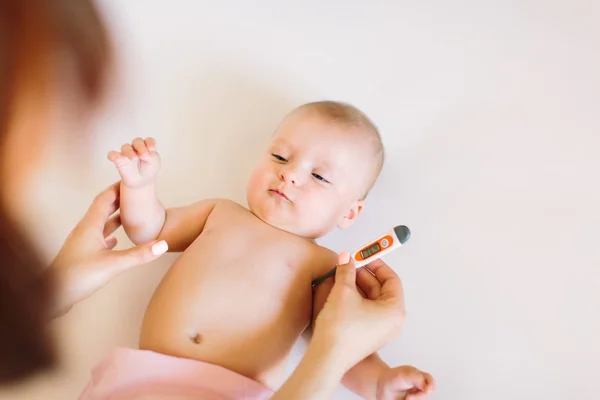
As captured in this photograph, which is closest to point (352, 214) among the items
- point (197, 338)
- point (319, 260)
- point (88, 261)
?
point (319, 260)

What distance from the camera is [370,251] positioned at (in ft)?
2.83

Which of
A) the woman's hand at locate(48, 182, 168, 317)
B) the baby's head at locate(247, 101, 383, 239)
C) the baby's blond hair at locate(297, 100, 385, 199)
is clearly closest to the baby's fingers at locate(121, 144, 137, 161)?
the woman's hand at locate(48, 182, 168, 317)

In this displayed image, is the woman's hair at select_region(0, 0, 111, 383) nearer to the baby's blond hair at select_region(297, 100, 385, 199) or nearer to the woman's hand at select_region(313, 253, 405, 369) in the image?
the woman's hand at select_region(313, 253, 405, 369)

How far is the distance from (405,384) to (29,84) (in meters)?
0.67

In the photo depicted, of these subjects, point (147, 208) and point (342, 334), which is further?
point (147, 208)

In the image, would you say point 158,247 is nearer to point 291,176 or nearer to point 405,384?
point 291,176

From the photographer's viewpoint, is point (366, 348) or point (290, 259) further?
point (290, 259)

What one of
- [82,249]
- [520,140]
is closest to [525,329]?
[520,140]

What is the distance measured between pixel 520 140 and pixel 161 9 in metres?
0.84

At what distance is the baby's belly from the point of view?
88cm

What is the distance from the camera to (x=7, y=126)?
412 mm

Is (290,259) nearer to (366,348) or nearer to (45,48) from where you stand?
(366,348)

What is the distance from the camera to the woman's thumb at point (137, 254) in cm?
80

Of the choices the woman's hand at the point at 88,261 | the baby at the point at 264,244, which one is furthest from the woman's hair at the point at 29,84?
the baby at the point at 264,244
